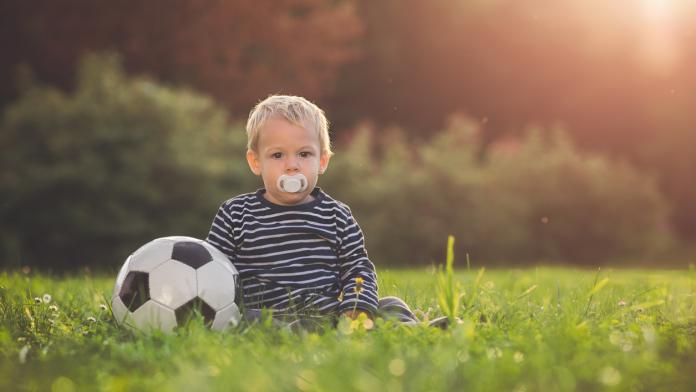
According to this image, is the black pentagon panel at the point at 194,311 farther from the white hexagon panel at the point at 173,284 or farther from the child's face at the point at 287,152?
the child's face at the point at 287,152

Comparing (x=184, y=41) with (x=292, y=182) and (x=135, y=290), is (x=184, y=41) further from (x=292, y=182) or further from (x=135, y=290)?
(x=135, y=290)

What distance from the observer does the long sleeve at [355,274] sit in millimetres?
3643

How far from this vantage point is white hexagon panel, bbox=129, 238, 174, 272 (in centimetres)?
347

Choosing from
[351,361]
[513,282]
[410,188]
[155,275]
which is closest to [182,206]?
[410,188]

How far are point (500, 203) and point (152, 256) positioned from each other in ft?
30.1

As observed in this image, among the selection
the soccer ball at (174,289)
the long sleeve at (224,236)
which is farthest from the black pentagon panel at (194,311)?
the long sleeve at (224,236)

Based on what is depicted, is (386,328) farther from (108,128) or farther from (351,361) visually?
(108,128)

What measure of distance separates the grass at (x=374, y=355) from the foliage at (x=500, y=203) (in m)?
8.00

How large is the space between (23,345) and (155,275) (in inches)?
24.1

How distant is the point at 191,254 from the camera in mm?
3504

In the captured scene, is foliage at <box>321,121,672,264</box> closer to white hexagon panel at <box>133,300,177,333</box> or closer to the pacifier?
the pacifier

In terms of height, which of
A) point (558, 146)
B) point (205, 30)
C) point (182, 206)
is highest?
point (205, 30)

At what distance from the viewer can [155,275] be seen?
3410mm

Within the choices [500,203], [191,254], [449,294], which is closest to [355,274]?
[449,294]
